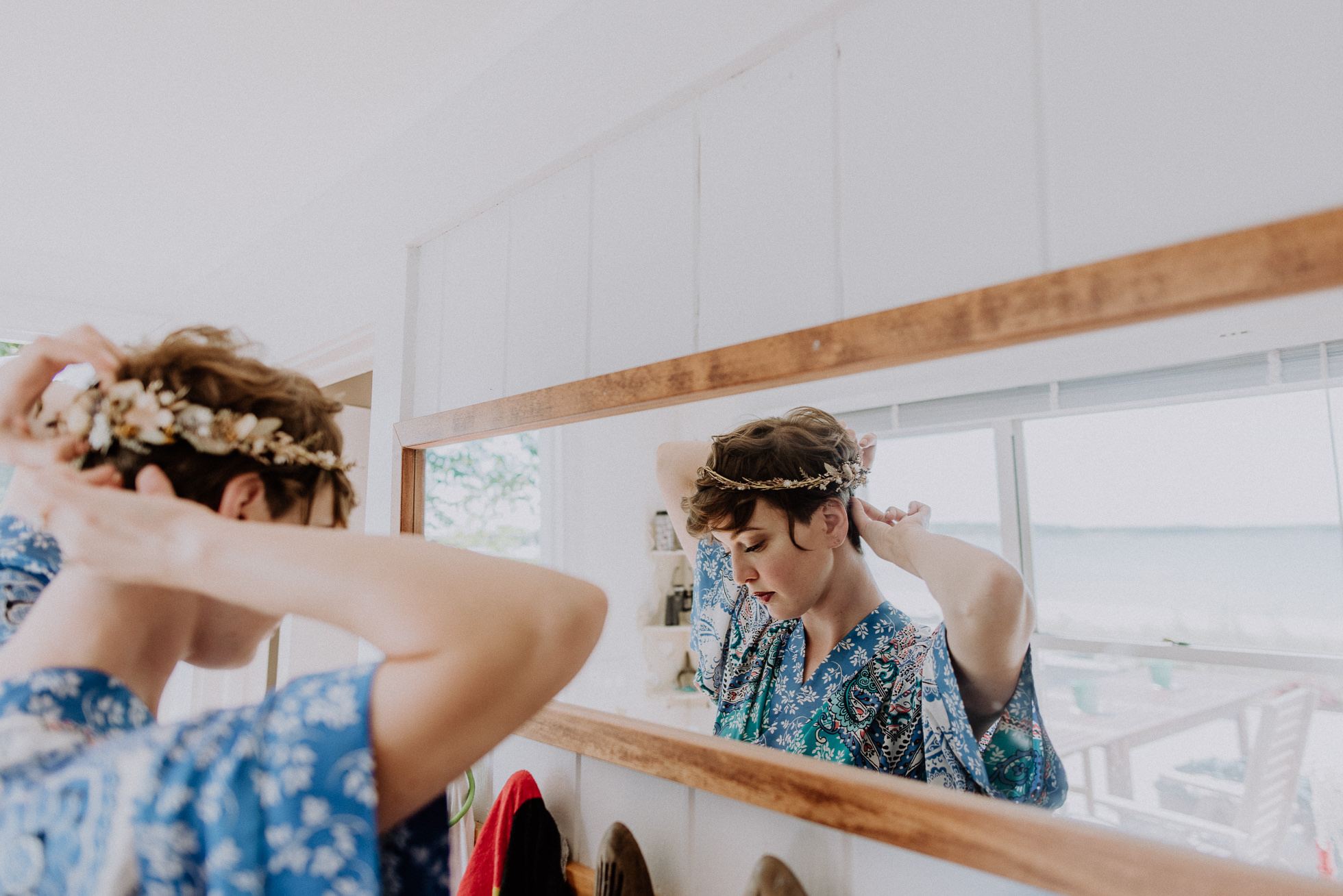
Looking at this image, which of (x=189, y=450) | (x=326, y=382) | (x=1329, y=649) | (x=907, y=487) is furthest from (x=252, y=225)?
(x=1329, y=649)

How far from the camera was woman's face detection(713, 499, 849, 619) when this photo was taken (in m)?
0.86

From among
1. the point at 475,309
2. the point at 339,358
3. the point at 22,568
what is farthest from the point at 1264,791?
the point at 339,358

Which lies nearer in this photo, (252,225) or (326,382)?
(326,382)

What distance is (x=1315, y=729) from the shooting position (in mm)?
528

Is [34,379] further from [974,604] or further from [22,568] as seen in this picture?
[974,604]

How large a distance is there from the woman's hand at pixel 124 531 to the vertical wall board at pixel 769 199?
63 centimetres

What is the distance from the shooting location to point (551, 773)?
1.15 metres

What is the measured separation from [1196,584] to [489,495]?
1006 mm

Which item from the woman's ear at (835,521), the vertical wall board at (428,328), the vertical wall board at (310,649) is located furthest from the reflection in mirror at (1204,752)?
the vertical wall board at (310,649)

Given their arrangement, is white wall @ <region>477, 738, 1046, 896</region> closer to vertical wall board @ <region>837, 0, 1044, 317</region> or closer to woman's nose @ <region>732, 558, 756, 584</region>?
woman's nose @ <region>732, 558, 756, 584</region>

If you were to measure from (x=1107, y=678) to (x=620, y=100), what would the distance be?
96cm

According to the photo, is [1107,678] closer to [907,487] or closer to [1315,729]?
[1315,729]

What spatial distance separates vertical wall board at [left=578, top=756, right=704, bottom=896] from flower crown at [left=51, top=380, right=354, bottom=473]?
2.08 ft

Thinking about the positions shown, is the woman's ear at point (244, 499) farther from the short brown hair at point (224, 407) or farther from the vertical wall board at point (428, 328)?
the vertical wall board at point (428, 328)
